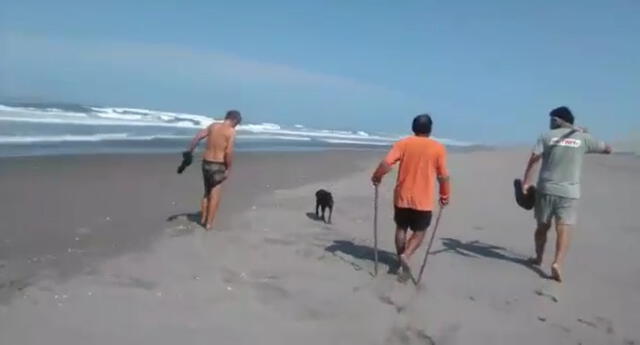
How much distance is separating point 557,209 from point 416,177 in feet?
5.57

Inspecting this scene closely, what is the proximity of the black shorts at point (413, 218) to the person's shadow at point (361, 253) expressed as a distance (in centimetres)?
52

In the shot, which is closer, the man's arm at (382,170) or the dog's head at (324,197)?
the man's arm at (382,170)

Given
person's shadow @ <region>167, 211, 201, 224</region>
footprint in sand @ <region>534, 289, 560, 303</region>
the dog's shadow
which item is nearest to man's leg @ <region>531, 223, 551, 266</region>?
footprint in sand @ <region>534, 289, 560, 303</region>

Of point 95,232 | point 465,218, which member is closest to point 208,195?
point 95,232

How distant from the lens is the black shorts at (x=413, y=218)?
22.3ft

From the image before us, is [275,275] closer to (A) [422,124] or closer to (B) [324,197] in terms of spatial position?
(A) [422,124]

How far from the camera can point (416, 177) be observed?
6.63 metres

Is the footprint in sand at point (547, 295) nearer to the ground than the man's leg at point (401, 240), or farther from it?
nearer to the ground

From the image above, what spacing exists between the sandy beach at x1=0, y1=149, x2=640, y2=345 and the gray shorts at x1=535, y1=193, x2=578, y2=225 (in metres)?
0.67

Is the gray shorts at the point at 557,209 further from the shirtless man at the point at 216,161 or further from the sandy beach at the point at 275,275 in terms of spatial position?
the shirtless man at the point at 216,161

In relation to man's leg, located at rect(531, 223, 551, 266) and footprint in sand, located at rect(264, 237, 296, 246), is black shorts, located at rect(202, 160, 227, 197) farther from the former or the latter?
man's leg, located at rect(531, 223, 551, 266)

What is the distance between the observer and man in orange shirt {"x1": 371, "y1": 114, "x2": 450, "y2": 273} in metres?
6.64

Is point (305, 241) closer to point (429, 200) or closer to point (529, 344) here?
point (429, 200)

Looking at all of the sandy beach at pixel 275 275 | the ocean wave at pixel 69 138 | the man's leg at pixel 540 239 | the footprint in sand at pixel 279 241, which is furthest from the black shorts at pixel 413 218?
the ocean wave at pixel 69 138
